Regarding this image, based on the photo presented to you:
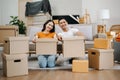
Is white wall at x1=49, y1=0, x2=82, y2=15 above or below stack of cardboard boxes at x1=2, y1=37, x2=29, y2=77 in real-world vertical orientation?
above

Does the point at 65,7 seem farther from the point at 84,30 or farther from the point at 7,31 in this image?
the point at 7,31

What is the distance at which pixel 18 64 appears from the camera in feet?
10.7

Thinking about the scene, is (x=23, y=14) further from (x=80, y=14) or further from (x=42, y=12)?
(x=80, y=14)

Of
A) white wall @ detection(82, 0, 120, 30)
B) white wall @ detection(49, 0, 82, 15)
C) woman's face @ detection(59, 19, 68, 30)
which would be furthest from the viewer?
white wall @ detection(49, 0, 82, 15)

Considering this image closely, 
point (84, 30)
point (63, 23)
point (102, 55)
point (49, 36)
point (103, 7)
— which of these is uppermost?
point (103, 7)

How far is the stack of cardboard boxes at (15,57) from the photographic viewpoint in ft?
10.6

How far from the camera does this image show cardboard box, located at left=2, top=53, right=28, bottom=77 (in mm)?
3217

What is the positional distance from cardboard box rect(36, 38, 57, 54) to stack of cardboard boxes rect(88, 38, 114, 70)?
→ 694mm

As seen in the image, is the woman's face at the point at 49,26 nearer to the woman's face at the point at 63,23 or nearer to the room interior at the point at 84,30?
the woman's face at the point at 63,23

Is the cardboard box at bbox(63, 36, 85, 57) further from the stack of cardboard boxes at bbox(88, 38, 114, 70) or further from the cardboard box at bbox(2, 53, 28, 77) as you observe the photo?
the cardboard box at bbox(2, 53, 28, 77)

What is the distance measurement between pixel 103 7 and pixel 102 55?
308 centimetres

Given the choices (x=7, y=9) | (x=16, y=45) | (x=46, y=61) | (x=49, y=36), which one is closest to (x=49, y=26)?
(x=49, y=36)

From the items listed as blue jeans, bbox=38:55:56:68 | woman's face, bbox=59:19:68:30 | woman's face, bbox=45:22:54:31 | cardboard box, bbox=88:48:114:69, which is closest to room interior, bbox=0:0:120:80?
cardboard box, bbox=88:48:114:69

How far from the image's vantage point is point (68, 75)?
3.27 m
